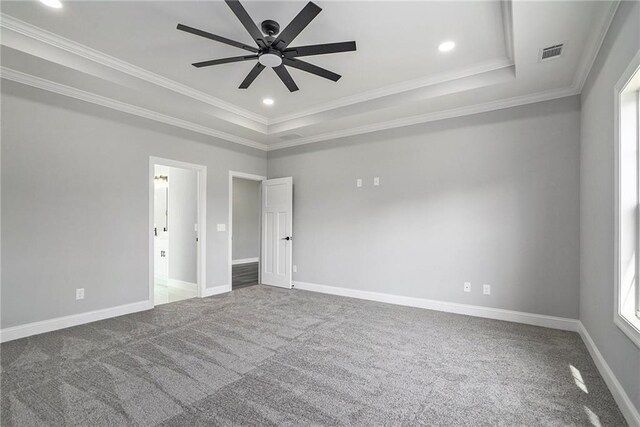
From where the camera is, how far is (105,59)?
127 inches

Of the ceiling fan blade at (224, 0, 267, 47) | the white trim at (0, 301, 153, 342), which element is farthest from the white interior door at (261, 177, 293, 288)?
the ceiling fan blade at (224, 0, 267, 47)

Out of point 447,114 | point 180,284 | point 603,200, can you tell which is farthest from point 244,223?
point 603,200

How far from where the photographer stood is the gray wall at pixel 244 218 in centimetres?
893

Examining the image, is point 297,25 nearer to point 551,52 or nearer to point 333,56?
point 333,56

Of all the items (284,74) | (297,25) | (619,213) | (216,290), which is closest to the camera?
(619,213)

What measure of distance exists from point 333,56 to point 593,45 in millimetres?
2326

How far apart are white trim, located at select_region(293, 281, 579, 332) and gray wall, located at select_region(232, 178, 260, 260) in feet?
13.6

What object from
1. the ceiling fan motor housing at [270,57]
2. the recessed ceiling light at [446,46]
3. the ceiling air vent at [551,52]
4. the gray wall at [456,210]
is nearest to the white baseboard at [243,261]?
the gray wall at [456,210]

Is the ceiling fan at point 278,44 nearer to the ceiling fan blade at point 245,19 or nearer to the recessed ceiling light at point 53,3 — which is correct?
the ceiling fan blade at point 245,19

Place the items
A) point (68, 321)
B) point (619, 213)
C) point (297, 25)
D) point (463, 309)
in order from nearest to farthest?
point (619, 213) → point (297, 25) → point (68, 321) → point (463, 309)

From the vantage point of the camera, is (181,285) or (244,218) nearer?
(181,285)

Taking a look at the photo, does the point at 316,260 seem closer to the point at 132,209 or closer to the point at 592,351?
the point at 132,209

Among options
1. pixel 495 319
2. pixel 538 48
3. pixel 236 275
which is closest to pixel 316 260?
pixel 236 275

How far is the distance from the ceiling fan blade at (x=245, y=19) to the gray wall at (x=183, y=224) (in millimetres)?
3402
